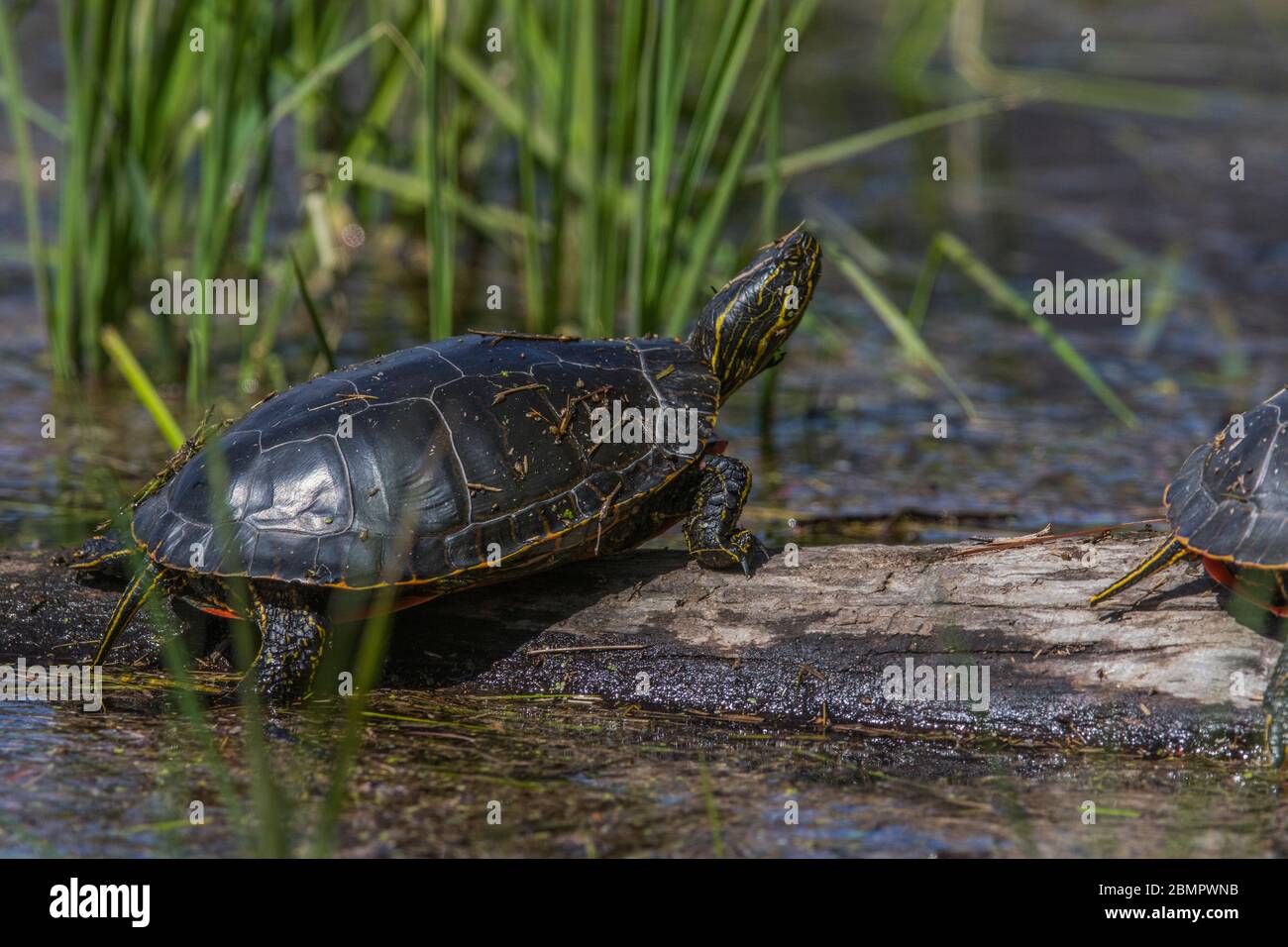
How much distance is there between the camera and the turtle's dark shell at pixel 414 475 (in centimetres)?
396

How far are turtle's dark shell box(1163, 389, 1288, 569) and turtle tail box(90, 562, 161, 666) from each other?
2823mm

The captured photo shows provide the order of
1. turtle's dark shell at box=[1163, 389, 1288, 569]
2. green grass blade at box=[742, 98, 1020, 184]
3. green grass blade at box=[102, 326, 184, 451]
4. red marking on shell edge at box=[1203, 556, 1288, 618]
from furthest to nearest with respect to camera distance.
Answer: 1. green grass blade at box=[742, 98, 1020, 184]
2. green grass blade at box=[102, 326, 184, 451]
3. red marking on shell edge at box=[1203, 556, 1288, 618]
4. turtle's dark shell at box=[1163, 389, 1288, 569]

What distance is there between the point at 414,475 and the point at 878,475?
298 centimetres

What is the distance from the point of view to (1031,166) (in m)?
12.3

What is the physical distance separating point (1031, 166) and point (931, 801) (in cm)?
969

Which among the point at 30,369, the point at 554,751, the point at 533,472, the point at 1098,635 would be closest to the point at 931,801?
the point at 1098,635

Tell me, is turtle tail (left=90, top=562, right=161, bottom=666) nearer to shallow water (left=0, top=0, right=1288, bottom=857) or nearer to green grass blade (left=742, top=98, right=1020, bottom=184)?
shallow water (left=0, top=0, right=1288, bottom=857)

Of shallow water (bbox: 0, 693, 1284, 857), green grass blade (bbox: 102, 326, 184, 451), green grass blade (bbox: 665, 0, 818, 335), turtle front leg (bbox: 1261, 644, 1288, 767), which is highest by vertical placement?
green grass blade (bbox: 665, 0, 818, 335)

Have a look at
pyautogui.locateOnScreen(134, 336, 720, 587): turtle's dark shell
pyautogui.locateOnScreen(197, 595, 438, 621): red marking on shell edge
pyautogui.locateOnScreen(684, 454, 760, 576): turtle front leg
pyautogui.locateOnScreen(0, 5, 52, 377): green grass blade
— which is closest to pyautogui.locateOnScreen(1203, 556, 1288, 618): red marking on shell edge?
pyautogui.locateOnScreen(684, 454, 760, 576): turtle front leg

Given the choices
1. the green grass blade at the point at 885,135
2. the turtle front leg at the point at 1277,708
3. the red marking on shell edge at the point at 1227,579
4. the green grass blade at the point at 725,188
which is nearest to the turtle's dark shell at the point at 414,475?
the green grass blade at the point at 725,188

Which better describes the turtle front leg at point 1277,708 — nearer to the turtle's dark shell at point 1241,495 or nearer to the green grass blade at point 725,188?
the turtle's dark shell at point 1241,495

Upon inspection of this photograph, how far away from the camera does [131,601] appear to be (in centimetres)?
413

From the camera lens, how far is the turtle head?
15.4 ft
